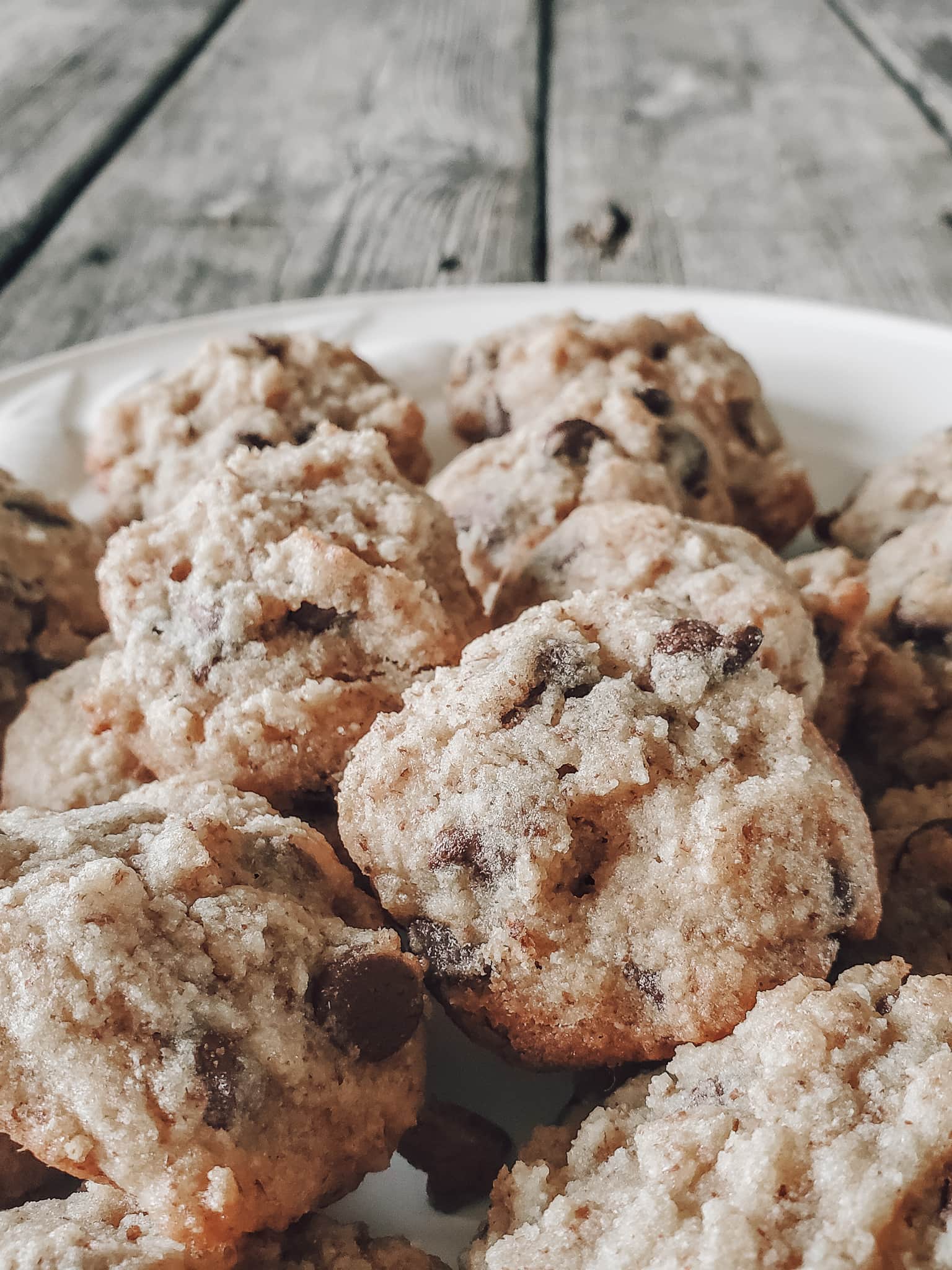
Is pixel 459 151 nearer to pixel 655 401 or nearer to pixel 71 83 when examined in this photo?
pixel 71 83

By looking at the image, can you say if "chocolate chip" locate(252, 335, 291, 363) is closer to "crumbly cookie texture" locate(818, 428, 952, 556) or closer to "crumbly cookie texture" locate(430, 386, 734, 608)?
"crumbly cookie texture" locate(430, 386, 734, 608)

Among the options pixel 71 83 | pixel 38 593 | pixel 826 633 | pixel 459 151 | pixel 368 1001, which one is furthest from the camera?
pixel 71 83

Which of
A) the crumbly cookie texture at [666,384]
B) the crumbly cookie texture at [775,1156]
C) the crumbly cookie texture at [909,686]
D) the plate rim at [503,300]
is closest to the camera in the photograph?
the crumbly cookie texture at [775,1156]

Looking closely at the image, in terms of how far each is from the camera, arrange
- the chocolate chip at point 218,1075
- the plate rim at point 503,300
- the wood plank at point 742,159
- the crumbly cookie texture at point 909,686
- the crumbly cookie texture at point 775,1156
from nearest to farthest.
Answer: the crumbly cookie texture at point 775,1156
the chocolate chip at point 218,1075
the crumbly cookie texture at point 909,686
the plate rim at point 503,300
the wood plank at point 742,159

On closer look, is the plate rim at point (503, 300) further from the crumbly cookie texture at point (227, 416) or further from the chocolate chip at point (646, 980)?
the chocolate chip at point (646, 980)

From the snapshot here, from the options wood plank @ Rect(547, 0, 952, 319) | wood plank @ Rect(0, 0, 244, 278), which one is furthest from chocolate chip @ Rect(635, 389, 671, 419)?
wood plank @ Rect(0, 0, 244, 278)

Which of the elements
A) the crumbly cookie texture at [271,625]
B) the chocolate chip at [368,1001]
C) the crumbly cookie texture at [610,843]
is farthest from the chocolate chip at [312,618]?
the chocolate chip at [368,1001]

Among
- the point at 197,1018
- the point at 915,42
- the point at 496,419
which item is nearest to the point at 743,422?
the point at 496,419
